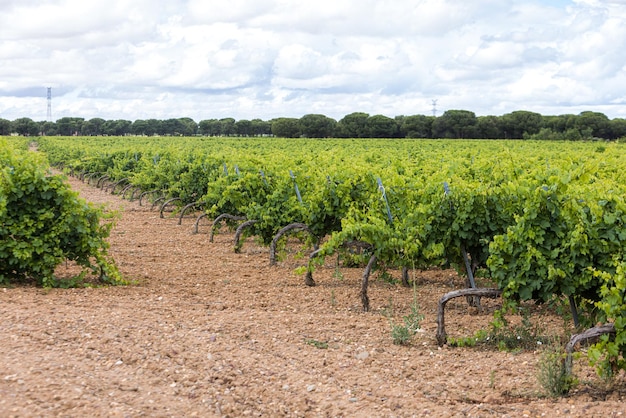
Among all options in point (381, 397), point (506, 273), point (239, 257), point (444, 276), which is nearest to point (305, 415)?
point (381, 397)

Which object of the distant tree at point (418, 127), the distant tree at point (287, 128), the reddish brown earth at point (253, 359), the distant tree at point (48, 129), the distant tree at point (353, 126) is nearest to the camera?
the reddish brown earth at point (253, 359)

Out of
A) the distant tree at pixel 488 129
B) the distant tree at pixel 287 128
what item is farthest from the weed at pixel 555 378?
the distant tree at pixel 287 128

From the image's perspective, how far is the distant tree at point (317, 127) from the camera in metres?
92.3

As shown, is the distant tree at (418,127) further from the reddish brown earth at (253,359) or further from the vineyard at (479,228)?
the reddish brown earth at (253,359)

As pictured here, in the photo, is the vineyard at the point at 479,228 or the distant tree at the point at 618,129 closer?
the vineyard at the point at 479,228

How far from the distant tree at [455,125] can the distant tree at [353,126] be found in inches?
356

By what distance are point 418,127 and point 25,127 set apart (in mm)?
77487

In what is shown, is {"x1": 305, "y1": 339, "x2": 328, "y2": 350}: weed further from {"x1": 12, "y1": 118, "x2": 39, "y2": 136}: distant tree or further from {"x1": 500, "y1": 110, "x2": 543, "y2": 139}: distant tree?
{"x1": 12, "y1": 118, "x2": 39, "y2": 136}: distant tree

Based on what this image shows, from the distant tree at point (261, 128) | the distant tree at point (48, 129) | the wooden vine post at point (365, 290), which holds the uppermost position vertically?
the distant tree at point (48, 129)

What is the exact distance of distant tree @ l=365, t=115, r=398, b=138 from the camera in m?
90.6

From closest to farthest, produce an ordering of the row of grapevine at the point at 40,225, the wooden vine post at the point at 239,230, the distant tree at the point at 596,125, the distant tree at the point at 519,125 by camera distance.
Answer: the row of grapevine at the point at 40,225 → the wooden vine post at the point at 239,230 → the distant tree at the point at 596,125 → the distant tree at the point at 519,125

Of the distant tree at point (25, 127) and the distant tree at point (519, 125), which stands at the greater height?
the distant tree at point (25, 127)

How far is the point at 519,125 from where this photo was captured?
8419 cm

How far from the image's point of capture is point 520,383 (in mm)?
6250
